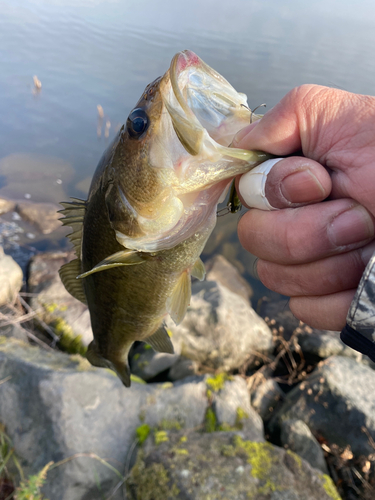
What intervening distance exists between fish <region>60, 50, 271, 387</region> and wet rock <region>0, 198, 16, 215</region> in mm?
5692

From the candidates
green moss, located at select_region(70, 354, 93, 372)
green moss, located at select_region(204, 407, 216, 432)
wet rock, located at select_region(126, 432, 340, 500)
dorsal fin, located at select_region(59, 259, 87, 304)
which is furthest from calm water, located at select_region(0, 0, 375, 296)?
dorsal fin, located at select_region(59, 259, 87, 304)

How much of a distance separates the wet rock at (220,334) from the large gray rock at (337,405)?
2.48ft

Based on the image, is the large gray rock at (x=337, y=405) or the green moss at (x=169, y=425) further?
the large gray rock at (x=337, y=405)

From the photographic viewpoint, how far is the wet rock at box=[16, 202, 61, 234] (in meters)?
6.70

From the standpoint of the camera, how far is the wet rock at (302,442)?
307 centimetres

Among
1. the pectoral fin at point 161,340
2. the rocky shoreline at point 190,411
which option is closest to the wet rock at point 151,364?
the rocky shoreline at point 190,411

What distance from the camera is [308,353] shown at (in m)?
4.54

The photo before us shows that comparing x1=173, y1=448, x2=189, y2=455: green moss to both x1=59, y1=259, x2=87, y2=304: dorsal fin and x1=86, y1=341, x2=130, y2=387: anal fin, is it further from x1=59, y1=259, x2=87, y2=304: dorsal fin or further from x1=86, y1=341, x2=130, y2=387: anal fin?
x1=59, y1=259, x2=87, y2=304: dorsal fin

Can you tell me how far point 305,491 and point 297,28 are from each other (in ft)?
95.6

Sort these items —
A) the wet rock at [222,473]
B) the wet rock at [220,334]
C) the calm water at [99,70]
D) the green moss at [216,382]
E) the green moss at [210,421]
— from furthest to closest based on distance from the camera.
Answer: the calm water at [99,70] < the wet rock at [220,334] < the green moss at [216,382] < the green moss at [210,421] < the wet rock at [222,473]

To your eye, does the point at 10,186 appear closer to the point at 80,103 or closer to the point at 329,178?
the point at 80,103

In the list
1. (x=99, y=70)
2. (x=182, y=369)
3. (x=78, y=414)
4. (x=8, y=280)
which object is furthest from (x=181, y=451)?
(x=99, y=70)

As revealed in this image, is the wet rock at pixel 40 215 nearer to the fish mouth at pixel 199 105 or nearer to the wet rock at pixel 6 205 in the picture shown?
the wet rock at pixel 6 205

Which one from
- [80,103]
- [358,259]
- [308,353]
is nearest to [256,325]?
[308,353]
